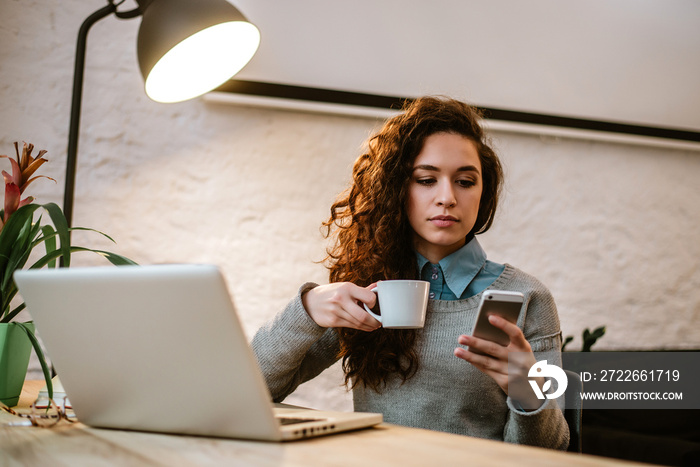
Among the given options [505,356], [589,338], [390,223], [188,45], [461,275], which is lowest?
[589,338]

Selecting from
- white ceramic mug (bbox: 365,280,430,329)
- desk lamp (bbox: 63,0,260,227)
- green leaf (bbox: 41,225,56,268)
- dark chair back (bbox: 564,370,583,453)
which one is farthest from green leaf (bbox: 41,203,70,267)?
dark chair back (bbox: 564,370,583,453)

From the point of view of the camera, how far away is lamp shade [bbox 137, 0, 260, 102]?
1.26 m

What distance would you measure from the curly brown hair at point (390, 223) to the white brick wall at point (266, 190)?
746mm

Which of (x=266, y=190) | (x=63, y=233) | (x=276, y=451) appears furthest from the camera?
(x=266, y=190)

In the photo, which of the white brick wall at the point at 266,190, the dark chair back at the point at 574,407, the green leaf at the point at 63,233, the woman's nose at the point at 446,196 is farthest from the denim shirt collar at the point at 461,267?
the white brick wall at the point at 266,190

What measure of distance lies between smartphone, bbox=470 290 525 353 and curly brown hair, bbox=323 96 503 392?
14.2 inches

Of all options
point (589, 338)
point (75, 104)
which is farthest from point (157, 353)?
point (589, 338)

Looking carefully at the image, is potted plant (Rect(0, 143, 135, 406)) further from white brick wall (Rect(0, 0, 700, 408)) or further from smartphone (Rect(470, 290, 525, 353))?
white brick wall (Rect(0, 0, 700, 408))

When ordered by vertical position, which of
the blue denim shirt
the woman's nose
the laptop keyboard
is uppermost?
the woman's nose

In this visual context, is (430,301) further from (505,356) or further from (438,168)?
(505,356)

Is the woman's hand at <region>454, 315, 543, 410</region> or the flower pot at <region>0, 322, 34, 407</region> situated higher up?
the woman's hand at <region>454, 315, 543, 410</region>

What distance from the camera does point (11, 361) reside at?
103cm

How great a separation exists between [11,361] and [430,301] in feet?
2.67

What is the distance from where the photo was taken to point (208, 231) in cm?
215
